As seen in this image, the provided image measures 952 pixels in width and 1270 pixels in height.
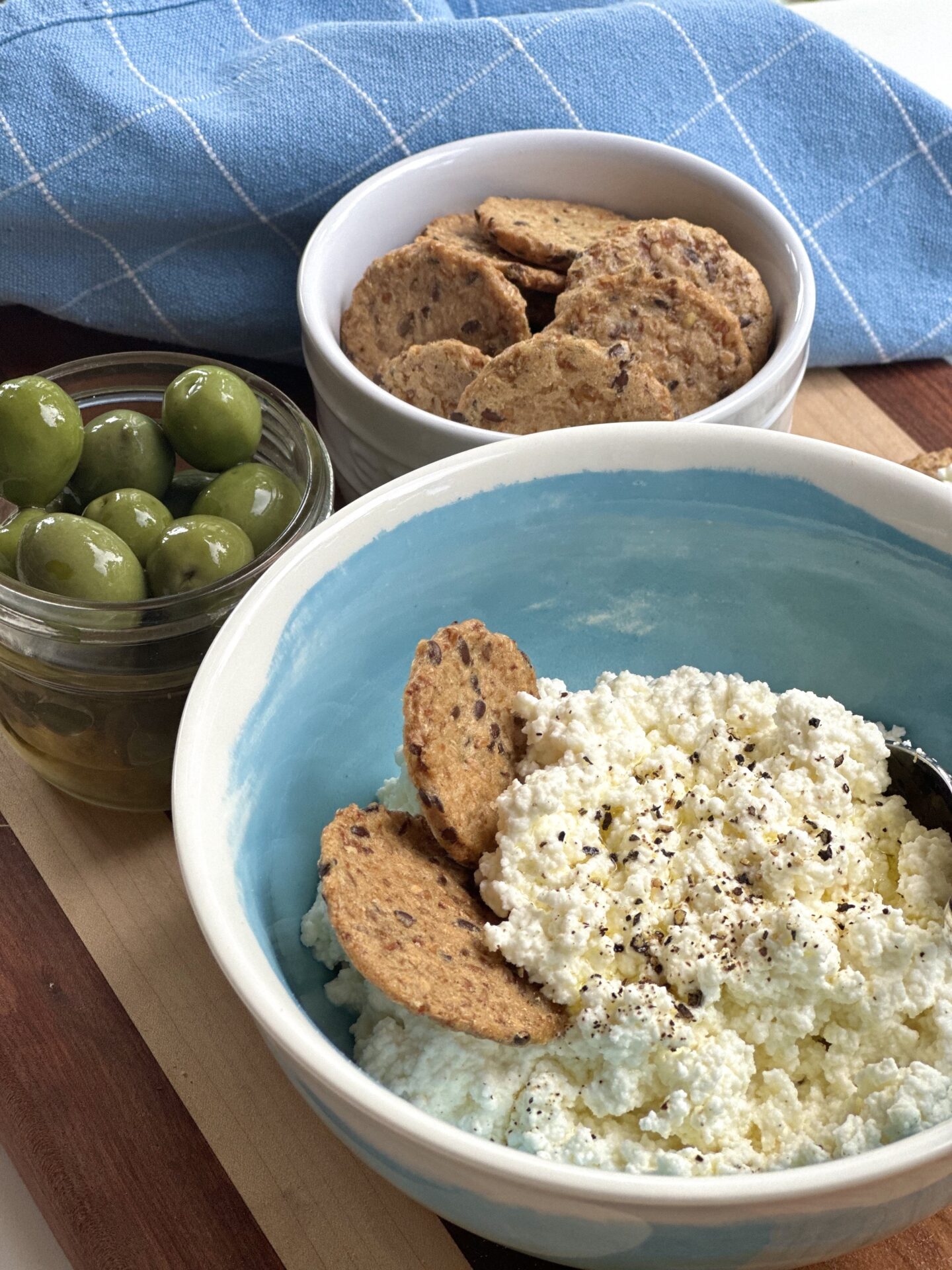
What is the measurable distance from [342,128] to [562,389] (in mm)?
458

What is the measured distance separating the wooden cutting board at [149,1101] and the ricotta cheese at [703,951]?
0.42ft

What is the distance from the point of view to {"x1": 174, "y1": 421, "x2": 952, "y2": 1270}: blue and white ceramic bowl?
0.64 metres

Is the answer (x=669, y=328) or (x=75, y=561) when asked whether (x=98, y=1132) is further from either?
(x=669, y=328)

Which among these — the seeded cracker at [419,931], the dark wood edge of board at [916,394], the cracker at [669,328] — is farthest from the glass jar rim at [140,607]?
the dark wood edge of board at [916,394]

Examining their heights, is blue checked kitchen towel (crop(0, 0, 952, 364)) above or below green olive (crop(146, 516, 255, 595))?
above

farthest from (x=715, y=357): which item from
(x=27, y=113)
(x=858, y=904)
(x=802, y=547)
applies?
(x=27, y=113)

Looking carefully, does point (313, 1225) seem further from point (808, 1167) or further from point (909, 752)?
point (909, 752)

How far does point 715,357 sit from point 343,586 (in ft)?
1.49

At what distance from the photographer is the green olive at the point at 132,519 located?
97 cm

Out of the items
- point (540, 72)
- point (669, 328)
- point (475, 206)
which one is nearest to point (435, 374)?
point (669, 328)

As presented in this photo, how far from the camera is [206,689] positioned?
75 cm

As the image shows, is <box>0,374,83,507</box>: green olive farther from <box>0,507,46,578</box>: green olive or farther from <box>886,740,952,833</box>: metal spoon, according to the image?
<box>886,740,952,833</box>: metal spoon

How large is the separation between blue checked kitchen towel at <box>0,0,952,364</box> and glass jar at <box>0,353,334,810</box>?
28 centimetres

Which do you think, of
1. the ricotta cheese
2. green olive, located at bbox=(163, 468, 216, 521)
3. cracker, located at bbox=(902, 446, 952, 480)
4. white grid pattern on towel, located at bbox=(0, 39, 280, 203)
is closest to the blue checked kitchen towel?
white grid pattern on towel, located at bbox=(0, 39, 280, 203)
